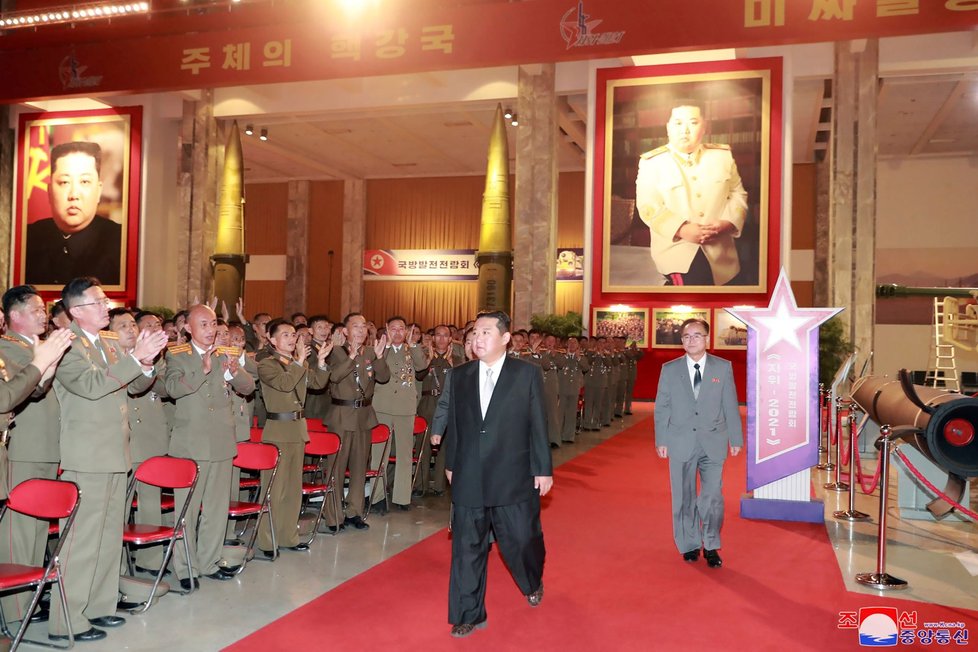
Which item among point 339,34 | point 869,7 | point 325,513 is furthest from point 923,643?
point 339,34

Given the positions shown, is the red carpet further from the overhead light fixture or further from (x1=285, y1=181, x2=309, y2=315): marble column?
(x1=285, y1=181, x2=309, y2=315): marble column

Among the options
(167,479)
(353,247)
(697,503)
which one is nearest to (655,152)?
(697,503)

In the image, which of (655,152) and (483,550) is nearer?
(483,550)

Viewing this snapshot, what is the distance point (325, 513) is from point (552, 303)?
1082 cm

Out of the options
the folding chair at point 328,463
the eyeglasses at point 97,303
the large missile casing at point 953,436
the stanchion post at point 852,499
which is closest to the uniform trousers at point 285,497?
the folding chair at point 328,463

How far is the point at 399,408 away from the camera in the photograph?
20.8 feet

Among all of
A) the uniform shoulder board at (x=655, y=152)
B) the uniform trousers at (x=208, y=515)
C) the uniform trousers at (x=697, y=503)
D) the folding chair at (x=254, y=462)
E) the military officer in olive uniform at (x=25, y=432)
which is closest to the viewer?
the military officer in olive uniform at (x=25, y=432)

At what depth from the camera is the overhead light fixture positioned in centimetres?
1430

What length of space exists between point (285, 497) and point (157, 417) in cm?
93

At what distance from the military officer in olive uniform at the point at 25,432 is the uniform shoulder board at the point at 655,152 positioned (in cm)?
1311

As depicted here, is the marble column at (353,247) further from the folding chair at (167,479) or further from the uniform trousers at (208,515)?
the folding chair at (167,479)

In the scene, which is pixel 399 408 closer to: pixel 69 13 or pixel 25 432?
pixel 25 432

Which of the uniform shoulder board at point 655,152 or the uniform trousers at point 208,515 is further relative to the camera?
the uniform shoulder board at point 655,152

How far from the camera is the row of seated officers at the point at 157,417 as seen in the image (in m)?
3.51
